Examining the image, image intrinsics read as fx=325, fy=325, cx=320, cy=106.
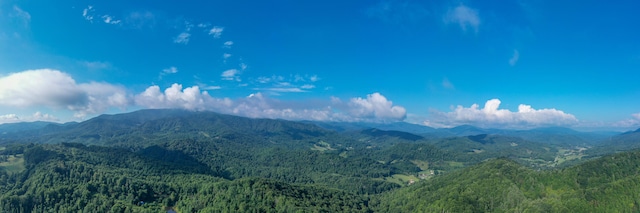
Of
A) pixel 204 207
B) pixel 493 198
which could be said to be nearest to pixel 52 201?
pixel 204 207

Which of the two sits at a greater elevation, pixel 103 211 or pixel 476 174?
pixel 476 174

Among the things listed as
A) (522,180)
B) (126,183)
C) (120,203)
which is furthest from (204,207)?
(522,180)

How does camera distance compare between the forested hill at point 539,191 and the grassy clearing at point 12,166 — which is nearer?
the forested hill at point 539,191

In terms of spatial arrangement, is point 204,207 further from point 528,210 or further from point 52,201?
point 528,210

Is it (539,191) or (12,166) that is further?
(12,166)

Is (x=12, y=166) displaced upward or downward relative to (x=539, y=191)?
downward

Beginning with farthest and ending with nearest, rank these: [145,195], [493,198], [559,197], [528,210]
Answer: [145,195] → [493,198] → [559,197] → [528,210]

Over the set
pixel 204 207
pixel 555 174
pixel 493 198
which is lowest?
pixel 204 207

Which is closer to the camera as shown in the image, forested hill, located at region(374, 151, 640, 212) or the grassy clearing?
forested hill, located at region(374, 151, 640, 212)

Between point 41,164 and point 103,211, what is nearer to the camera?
point 103,211

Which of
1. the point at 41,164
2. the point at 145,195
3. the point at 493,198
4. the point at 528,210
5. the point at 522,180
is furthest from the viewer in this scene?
the point at 41,164

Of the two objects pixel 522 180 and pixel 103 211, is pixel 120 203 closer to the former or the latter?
pixel 103 211
